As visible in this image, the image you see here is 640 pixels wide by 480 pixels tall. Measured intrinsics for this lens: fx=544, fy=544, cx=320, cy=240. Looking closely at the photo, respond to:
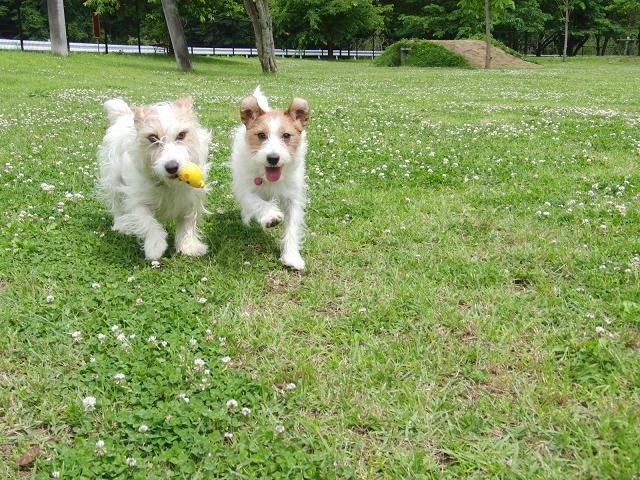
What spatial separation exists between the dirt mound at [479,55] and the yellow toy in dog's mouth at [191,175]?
3639cm

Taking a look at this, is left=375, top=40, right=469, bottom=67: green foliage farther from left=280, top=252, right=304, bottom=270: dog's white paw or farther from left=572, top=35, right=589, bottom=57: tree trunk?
left=280, top=252, right=304, bottom=270: dog's white paw

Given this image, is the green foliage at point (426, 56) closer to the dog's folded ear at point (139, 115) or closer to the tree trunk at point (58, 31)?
the tree trunk at point (58, 31)

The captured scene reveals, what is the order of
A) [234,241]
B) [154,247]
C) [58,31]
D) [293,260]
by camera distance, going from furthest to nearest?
[58,31] → [234,241] → [154,247] → [293,260]

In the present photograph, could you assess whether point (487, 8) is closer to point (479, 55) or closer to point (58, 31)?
point (479, 55)

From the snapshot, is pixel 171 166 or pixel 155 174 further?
pixel 155 174

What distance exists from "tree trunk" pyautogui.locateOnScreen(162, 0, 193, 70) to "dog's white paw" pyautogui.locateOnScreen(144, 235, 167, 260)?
25614 millimetres

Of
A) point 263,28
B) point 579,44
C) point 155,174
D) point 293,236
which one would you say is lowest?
point 293,236

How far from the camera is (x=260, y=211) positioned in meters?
4.96

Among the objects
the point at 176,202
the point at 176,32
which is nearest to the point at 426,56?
the point at 176,32

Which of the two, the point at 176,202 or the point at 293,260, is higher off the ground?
the point at 176,202

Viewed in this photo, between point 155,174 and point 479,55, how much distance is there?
3822cm

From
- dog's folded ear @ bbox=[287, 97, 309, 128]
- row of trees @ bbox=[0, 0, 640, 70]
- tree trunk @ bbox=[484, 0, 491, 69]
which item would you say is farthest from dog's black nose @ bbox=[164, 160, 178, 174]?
row of trees @ bbox=[0, 0, 640, 70]

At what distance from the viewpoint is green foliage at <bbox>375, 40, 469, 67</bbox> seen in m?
37.9

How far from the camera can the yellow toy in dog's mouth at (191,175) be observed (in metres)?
4.46
